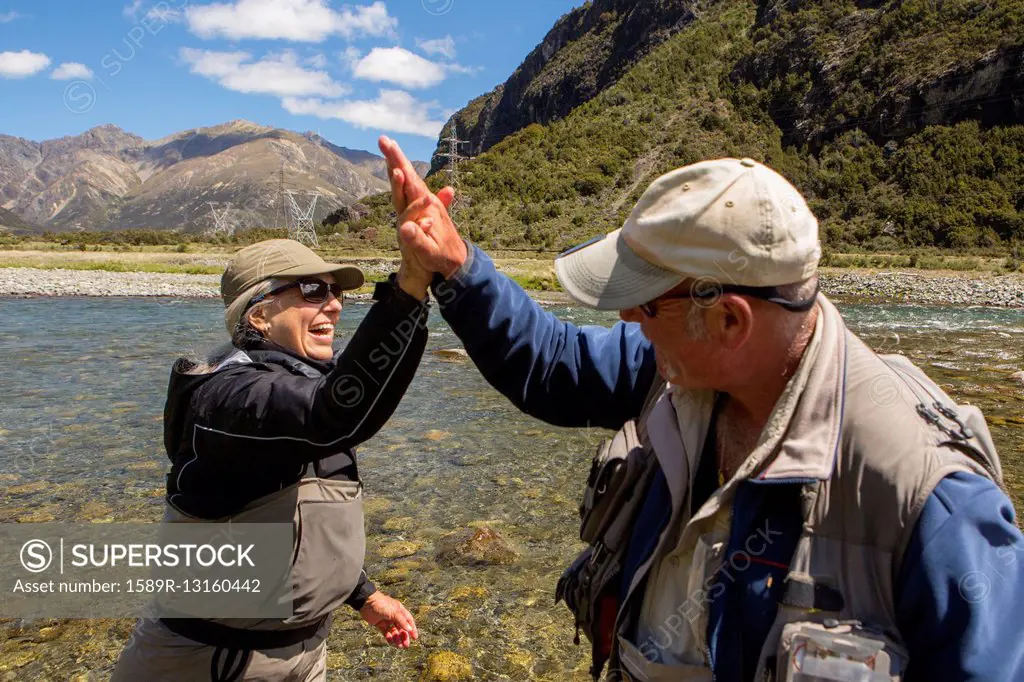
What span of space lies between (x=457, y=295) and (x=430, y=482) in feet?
18.3

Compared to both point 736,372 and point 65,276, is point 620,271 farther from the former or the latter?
point 65,276

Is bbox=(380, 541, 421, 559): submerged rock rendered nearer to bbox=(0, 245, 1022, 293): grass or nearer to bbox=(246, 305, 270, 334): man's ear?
bbox=(246, 305, 270, 334): man's ear

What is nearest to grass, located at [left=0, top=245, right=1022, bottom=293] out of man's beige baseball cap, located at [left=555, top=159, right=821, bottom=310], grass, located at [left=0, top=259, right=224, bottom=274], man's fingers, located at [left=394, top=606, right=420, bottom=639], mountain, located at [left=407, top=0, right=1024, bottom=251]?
grass, located at [left=0, top=259, right=224, bottom=274]

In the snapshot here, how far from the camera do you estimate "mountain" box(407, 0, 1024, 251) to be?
5844 cm

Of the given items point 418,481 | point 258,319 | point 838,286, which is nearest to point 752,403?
point 258,319

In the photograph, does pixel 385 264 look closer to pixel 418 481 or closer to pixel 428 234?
pixel 418 481

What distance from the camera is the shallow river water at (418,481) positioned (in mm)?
4176

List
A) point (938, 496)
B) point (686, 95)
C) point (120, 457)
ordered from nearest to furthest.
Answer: point (938, 496)
point (120, 457)
point (686, 95)

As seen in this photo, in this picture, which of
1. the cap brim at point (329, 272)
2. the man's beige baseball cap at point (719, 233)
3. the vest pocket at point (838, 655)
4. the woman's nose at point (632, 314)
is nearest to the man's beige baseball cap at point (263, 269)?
the cap brim at point (329, 272)

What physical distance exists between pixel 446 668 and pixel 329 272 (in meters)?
2.60

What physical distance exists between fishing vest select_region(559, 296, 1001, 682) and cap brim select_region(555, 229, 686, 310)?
0.32m

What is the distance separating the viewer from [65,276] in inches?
1253

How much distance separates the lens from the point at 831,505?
134 centimetres

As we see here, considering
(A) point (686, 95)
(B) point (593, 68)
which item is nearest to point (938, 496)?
(A) point (686, 95)
